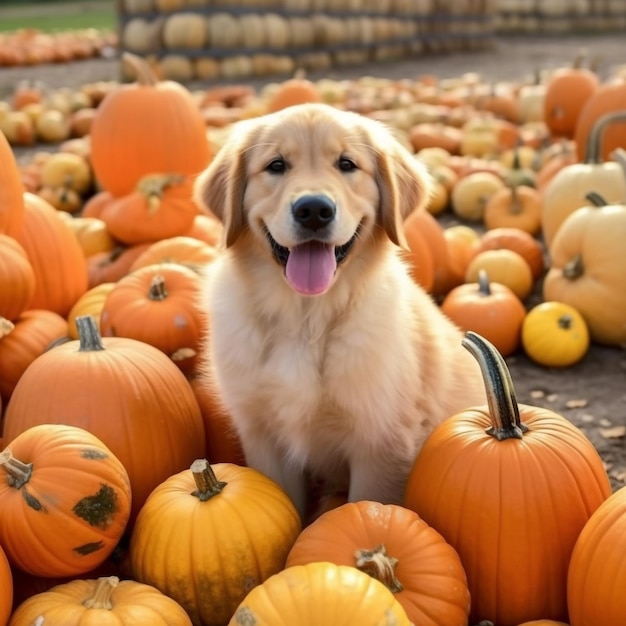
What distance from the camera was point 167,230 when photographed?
13.5 ft

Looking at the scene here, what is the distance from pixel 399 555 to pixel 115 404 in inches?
39.4

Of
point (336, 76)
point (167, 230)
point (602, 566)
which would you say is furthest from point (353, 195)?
point (336, 76)

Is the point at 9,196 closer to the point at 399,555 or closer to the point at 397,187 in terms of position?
the point at 397,187

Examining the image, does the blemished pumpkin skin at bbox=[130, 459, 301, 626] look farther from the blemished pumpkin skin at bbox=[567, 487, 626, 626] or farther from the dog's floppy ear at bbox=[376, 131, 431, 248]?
the dog's floppy ear at bbox=[376, 131, 431, 248]

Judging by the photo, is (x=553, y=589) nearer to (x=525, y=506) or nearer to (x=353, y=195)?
(x=525, y=506)

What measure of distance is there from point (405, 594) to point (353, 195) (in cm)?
108

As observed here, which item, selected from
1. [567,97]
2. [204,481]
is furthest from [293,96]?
[204,481]

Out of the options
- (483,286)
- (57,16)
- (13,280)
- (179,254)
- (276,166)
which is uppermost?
(276,166)

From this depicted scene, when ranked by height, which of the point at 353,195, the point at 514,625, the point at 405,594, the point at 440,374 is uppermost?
the point at 353,195

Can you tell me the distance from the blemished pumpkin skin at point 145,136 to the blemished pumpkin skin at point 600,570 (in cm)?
326

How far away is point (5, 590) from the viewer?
6.23 ft

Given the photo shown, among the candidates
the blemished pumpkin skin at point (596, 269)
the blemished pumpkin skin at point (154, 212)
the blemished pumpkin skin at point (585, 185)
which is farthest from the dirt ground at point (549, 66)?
the blemished pumpkin skin at point (154, 212)

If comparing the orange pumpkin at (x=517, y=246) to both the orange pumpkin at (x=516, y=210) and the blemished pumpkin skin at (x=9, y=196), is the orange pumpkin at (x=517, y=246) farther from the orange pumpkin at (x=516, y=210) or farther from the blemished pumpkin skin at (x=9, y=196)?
the blemished pumpkin skin at (x=9, y=196)

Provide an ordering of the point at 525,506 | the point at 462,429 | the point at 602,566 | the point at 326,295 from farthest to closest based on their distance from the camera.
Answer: the point at 326,295 < the point at 462,429 < the point at 525,506 < the point at 602,566
